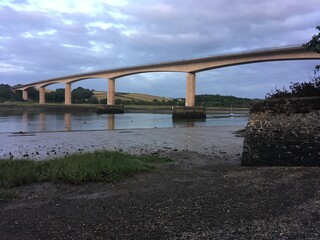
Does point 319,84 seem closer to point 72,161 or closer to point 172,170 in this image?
point 172,170

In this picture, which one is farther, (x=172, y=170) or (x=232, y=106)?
(x=232, y=106)

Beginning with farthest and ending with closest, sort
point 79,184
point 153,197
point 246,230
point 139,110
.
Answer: point 139,110 < point 79,184 < point 153,197 < point 246,230

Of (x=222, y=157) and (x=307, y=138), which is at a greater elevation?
(x=307, y=138)

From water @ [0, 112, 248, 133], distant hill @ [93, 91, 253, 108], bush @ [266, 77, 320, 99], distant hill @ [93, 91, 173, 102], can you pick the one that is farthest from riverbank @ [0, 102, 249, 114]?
bush @ [266, 77, 320, 99]

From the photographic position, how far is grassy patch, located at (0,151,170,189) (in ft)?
32.1

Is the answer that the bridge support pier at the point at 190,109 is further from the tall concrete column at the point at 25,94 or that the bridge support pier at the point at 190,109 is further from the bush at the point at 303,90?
the tall concrete column at the point at 25,94

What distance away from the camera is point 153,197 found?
8.15m

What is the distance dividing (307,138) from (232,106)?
13004 cm

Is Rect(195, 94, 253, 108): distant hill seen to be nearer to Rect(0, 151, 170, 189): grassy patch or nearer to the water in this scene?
the water

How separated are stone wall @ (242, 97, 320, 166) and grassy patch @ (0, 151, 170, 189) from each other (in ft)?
13.6

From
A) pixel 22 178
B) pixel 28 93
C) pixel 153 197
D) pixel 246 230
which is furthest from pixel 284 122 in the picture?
pixel 28 93

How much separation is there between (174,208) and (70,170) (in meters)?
4.04

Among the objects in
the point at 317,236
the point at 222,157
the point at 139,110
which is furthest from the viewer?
the point at 139,110

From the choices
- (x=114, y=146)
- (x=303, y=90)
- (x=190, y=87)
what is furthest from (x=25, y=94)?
(x=303, y=90)
